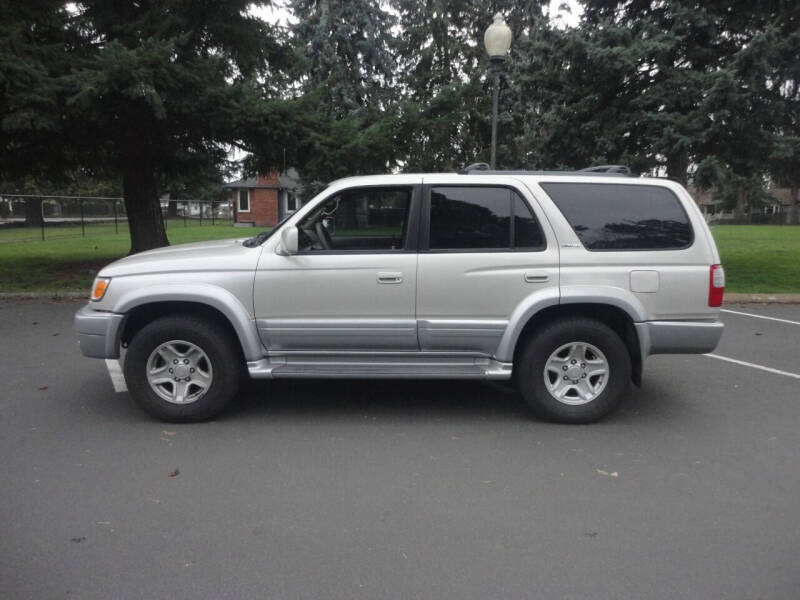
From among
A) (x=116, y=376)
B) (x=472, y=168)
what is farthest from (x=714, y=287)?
(x=116, y=376)

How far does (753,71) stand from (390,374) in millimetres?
10867

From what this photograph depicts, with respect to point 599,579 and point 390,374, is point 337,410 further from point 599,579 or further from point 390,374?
point 599,579

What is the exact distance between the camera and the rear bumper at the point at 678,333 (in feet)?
16.4

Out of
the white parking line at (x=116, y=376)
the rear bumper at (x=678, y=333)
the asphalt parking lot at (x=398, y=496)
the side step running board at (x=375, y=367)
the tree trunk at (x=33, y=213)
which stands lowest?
the asphalt parking lot at (x=398, y=496)

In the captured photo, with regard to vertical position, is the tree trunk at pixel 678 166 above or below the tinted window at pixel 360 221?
above

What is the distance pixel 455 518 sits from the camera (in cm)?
358

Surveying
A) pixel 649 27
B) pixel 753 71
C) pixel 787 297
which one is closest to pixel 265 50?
pixel 649 27

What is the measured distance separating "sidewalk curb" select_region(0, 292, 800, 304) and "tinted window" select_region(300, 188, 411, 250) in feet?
24.6

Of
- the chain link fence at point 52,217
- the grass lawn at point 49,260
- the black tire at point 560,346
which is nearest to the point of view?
the black tire at point 560,346

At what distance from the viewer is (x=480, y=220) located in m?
5.15

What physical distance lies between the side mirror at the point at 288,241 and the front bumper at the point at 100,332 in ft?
4.29

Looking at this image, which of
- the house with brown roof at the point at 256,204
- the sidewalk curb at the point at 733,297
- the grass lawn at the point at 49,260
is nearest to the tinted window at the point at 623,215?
the sidewalk curb at the point at 733,297

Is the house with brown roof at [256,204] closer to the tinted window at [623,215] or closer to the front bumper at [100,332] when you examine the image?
the front bumper at [100,332]

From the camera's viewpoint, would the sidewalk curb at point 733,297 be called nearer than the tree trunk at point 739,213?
Yes
